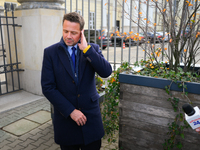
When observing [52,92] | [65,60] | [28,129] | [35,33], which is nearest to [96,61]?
[65,60]

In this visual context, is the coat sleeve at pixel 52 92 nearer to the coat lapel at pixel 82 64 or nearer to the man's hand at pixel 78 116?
the man's hand at pixel 78 116

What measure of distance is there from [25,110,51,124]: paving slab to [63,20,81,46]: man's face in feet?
8.37

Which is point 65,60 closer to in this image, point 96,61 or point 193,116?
point 96,61

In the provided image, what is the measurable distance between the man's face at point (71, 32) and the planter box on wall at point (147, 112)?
2.84 feet

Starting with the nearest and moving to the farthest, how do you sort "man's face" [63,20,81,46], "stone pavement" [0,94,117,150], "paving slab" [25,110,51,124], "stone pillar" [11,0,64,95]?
"man's face" [63,20,81,46] < "stone pavement" [0,94,117,150] < "paving slab" [25,110,51,124] < "stone pillar" [11,0,64,95]

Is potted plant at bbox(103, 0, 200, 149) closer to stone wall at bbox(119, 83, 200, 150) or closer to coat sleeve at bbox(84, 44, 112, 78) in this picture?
stone wall at bbox(119, 83, 200, 150)

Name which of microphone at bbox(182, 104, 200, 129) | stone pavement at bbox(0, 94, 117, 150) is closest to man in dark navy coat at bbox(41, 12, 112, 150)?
microphone at bbox(182, 104, 200, 129)

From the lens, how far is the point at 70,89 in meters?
1.93

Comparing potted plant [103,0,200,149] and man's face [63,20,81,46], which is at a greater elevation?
man's face [63,20,81,46]

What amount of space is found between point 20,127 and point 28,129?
0.18 m

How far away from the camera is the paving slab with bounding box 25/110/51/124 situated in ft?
13.2

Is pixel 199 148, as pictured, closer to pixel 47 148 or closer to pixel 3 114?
pixel 47 148

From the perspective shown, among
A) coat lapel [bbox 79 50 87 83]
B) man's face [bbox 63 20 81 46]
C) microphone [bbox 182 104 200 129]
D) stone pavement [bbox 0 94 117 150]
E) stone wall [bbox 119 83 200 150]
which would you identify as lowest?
stone pavement [bbox 0 94 117 150]

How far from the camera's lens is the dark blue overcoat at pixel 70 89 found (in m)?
1.90
